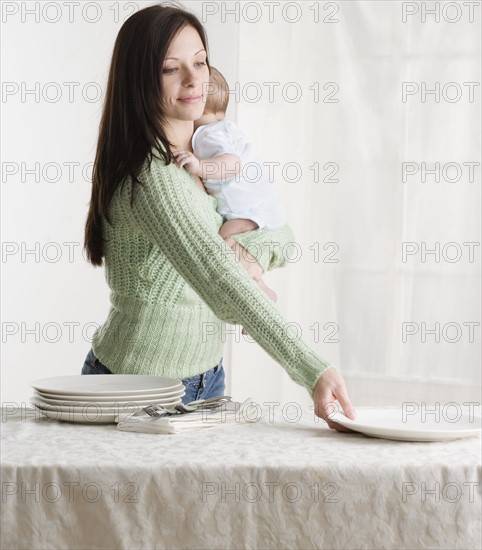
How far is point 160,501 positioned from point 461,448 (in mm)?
472

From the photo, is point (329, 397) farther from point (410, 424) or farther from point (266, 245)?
point (266, 245)

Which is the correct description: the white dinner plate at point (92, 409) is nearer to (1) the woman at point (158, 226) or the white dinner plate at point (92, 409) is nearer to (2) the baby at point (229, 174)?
(1) the woman at point (158, 226)

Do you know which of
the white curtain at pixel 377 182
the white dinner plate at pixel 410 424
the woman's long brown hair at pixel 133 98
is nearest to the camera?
the white dinner plate at pixel 410 424

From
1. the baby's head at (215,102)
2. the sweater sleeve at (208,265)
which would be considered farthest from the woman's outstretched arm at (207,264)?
the baby's head at (215,102)

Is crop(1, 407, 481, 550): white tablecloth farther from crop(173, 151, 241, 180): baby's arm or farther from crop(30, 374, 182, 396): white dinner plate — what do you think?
crop(173, 151, 241, 180): baby's arm

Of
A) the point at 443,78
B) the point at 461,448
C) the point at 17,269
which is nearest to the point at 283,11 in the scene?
the point at 443,78

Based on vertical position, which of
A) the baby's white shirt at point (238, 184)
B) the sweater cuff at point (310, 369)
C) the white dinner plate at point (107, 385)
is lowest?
the white dinner plate at point (107, 385)

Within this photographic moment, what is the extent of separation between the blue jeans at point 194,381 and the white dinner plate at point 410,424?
45 cm

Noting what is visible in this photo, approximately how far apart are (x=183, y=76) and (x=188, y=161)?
0.19 meters

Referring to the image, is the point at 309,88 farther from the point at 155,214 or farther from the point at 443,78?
the point at 155,214

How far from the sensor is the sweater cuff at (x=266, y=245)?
2076mm

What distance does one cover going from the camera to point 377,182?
146 inches

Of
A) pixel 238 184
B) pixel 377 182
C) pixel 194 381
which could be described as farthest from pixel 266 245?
pixel 377 182

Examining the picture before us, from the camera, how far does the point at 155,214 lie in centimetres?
164
